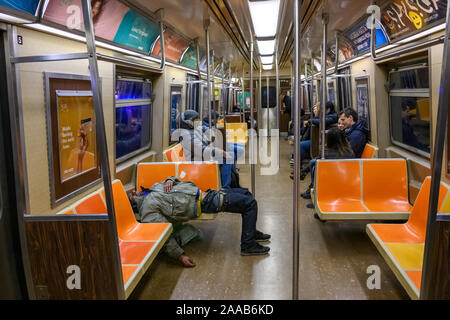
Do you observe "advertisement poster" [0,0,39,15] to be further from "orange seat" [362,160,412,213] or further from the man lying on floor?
"orange seat" [362,160,412,213]

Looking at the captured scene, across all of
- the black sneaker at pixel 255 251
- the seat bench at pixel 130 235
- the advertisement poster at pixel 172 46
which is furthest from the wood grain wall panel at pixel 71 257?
the advertisement poster at pixel 172 46

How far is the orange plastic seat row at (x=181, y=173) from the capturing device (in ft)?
12.4

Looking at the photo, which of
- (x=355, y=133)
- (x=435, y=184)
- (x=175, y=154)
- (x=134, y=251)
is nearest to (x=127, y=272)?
(x=134, y=251)

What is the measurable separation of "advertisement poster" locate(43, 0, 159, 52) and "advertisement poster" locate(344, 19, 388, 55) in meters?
2.49

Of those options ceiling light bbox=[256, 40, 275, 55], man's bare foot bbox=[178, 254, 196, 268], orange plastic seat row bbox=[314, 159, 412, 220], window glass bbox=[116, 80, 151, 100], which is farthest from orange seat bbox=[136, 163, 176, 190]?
ceiling light bbox=[256, 40, 275, 55]

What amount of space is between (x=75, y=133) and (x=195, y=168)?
58.1 inches

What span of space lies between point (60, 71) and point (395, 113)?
3.64 metres

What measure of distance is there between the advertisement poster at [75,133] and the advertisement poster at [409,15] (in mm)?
2784

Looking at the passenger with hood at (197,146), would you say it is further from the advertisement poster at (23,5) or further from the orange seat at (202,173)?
the advertisement poster at (23,5)

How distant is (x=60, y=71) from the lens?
2451 mm

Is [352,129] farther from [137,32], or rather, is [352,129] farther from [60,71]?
[60,71]
